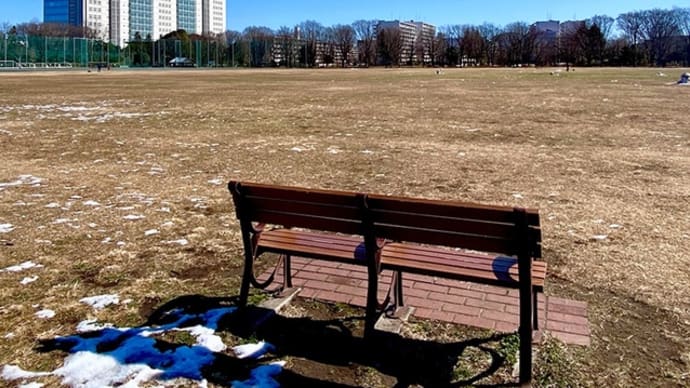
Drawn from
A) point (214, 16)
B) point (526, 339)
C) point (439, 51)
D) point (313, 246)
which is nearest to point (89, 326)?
point (313, 246)

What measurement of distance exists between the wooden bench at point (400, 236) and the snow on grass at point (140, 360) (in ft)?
1.95

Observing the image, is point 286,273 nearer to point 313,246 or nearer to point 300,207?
point 313,246

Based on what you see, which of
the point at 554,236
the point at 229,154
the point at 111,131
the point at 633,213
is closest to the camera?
the point at 554,236

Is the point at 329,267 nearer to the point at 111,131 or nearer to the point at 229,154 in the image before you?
the point at 229,154

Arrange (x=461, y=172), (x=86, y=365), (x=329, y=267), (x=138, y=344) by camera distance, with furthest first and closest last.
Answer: (x=461, y=172)
(x=329, y=267)
(x=138, y=344)
(x=86, y=365)

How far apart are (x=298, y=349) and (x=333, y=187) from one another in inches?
209

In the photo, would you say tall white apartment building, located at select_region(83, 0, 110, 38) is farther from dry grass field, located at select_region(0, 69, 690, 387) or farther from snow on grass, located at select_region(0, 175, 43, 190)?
snow on grass, located at select_region(0, 175, 43, 190)

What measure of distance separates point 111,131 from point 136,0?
16519 cm

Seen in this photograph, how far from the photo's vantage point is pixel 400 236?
383 centimetres

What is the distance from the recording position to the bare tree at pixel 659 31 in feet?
448

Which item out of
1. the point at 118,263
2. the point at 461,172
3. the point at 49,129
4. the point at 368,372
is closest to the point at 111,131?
the point at 49,129

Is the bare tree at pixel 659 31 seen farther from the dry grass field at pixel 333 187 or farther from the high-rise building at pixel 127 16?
the dry grass field at pixel 333 187

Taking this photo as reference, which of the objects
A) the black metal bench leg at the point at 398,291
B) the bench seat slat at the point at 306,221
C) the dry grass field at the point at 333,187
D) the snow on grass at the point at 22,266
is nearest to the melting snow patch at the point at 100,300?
the dry grass field at the point at 333,187

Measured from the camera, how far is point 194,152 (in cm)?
1268
